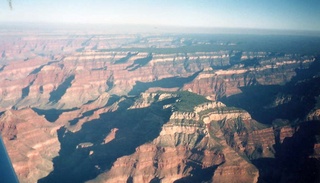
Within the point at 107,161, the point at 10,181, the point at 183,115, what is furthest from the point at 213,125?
the point at 10,181

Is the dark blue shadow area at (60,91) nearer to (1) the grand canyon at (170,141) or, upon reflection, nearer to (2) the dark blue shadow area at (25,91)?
(2) the dark blue shadow area at (25,91)

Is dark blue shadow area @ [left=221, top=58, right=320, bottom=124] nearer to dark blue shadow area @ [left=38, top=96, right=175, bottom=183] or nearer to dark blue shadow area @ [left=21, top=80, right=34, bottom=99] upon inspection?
dark blue shadow area @ [left=38, top=96, right=175, bottom=183]

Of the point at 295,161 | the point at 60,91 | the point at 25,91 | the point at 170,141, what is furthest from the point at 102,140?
the point at 25,91

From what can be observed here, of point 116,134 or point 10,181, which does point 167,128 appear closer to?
point 116,134

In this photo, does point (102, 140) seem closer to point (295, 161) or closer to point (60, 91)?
point (295, 161)

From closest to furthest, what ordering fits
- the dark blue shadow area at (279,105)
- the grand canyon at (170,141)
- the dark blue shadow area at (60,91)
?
the grand canyon at (170,141)
the dark blue shadow area at (279,105)
the dark blue shadow area at (60,91)

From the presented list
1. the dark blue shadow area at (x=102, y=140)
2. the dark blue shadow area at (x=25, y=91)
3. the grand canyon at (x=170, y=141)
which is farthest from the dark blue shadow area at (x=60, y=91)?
the dark blue shadow area at (x=102, y=140)
